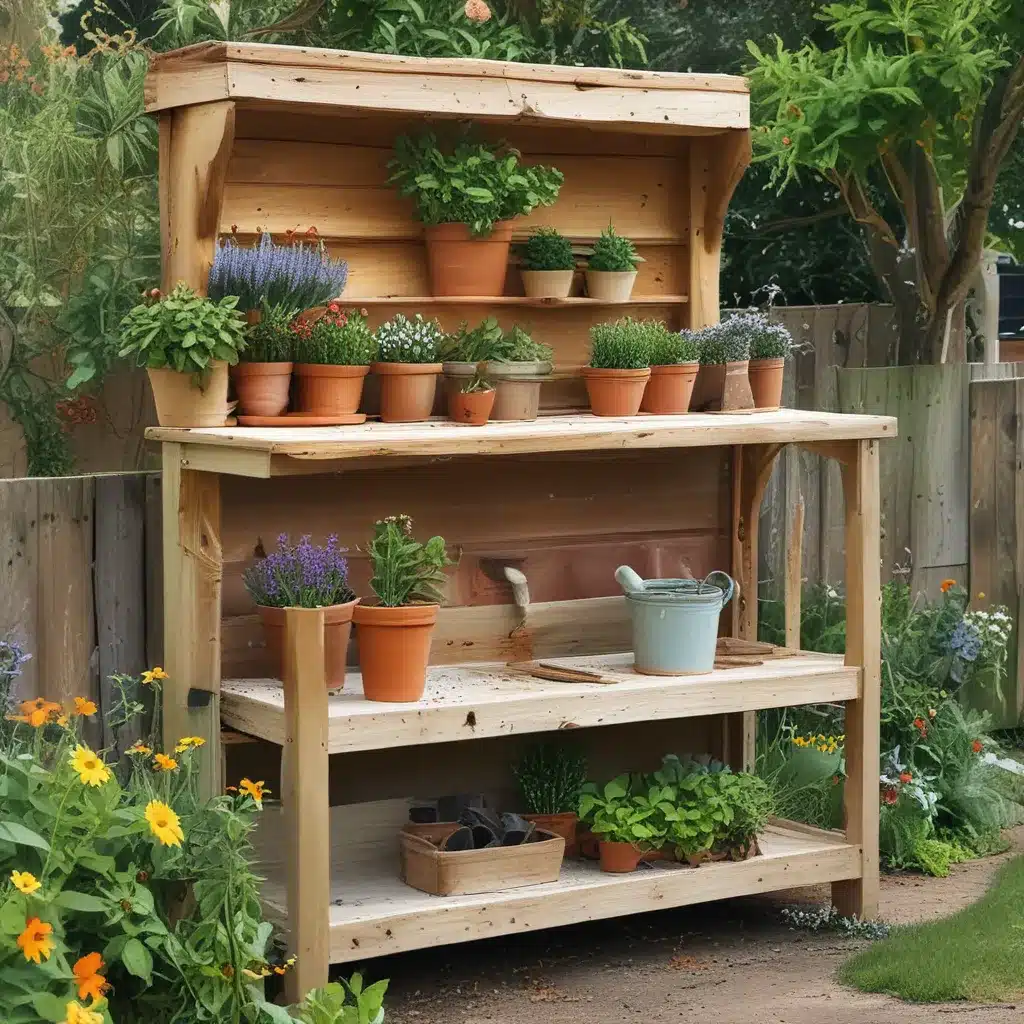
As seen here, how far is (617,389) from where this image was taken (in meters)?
5.46

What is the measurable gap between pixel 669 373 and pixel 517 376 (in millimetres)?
574

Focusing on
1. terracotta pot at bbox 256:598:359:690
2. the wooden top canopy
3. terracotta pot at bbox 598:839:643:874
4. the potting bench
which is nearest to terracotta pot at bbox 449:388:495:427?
the potting bench

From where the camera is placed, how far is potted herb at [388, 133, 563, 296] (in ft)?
17.2

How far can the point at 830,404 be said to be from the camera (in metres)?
7.28

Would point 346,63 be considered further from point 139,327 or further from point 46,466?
point 46,466

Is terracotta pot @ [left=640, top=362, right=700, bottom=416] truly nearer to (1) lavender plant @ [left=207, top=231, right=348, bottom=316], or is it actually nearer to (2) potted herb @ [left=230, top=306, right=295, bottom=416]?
(1) lavender plant @ [left=207, top=231, right=348, bottom=316]

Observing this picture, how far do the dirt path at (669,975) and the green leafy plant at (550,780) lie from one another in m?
0.42

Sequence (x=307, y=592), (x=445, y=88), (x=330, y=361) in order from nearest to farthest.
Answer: (x=307, y=592) → (x=330, y=361) → (x=445, y=88)

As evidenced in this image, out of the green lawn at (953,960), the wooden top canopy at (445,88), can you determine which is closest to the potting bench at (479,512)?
the wooden top canopy at (445,88)

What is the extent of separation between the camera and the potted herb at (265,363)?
15.9 ft

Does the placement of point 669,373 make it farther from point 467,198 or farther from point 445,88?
Answer: point 445,88

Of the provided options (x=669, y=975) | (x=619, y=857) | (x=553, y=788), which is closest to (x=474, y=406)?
(x=553, y=788)

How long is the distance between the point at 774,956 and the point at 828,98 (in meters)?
3.40

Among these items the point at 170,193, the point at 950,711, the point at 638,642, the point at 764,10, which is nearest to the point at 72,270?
the point at 170,193
